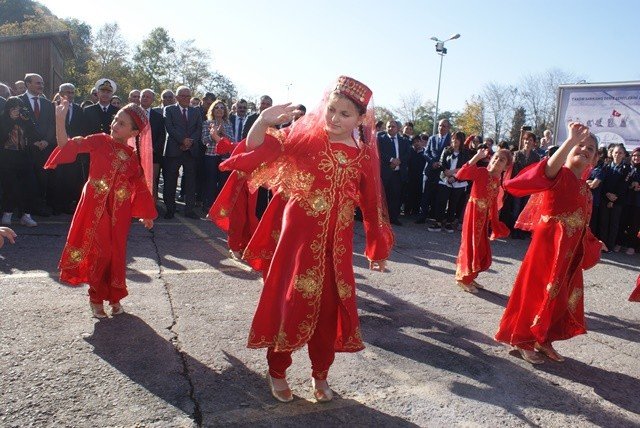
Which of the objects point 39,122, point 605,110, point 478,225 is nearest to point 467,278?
point 478,225

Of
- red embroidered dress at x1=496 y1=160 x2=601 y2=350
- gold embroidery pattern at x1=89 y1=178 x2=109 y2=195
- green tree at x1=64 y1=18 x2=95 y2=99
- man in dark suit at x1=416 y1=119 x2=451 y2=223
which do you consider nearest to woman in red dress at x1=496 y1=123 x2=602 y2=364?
red embroidered dress at x1=496 y1=160 x2=601 y2=350

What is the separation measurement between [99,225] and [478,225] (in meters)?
4.09

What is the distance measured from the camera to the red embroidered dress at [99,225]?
168 inches

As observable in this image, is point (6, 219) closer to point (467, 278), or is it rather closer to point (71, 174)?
point (71, 174)

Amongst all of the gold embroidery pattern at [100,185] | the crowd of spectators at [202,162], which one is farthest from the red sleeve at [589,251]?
the gold embroidery pattern at [100,185]

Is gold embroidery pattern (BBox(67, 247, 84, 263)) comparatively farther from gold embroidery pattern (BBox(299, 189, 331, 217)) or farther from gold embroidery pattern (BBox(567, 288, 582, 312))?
gold embroidery pattern (BBox(567, 288, 582, 312))

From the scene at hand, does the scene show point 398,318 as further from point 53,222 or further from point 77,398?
point 53,222

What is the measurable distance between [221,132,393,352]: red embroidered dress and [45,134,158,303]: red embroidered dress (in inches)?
66.1

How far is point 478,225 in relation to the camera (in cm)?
621

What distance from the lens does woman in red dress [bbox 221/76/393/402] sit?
3.05 m

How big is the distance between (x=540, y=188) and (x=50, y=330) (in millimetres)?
3785

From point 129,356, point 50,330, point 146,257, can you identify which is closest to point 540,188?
point 129,356

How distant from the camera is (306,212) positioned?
3096mm

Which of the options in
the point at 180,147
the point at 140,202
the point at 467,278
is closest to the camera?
the point at 140,202
